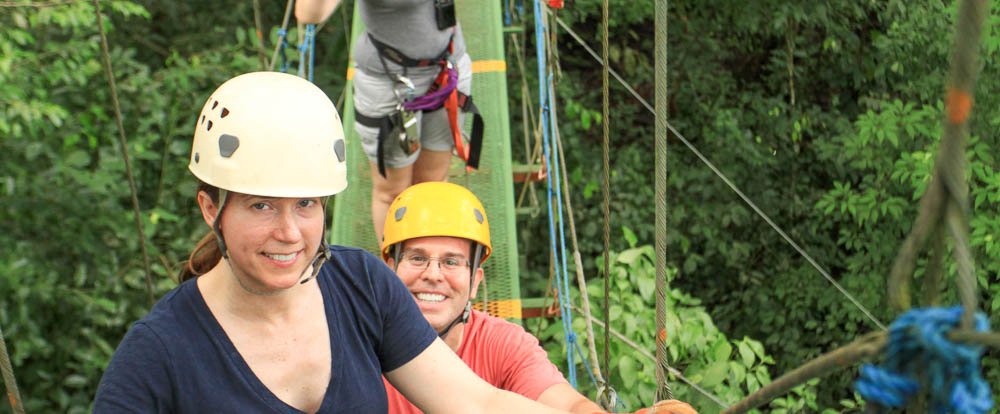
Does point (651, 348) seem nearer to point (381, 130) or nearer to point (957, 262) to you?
point (381, 130)

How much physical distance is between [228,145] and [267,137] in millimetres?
50

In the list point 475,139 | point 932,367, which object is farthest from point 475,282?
point 932,367

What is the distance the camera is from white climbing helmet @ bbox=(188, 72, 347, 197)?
154 centimetres

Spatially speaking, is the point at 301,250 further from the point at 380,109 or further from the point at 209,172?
the point at 380,109

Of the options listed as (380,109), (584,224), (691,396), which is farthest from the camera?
(584,224)

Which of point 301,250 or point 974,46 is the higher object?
point 974,46

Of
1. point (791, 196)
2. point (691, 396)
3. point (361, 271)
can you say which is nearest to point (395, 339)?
point (361, 271)

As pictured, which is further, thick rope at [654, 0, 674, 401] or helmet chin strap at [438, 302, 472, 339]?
helmet chin strap at [438, 302, 472, 339]

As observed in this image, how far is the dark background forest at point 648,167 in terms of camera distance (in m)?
4.45

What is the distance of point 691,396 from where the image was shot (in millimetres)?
4047

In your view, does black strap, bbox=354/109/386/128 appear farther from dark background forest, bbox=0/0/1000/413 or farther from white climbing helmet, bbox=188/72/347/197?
white climbing helmet, bbox=188/72/347/197

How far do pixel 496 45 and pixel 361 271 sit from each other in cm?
287

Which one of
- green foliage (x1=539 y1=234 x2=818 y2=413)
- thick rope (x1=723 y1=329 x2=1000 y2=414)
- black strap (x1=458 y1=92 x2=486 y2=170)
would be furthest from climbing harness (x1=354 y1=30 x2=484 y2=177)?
thick rope (x1=723 y1=329 x2=1000 y2=414)

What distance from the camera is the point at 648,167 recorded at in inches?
259
